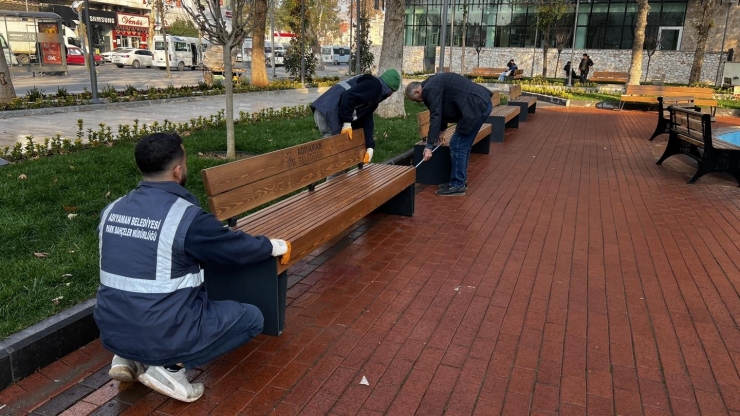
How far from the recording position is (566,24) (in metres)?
39.4

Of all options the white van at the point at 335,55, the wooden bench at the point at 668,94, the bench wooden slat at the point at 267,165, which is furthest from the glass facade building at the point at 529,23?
the bench wooden slat at the point at 267,165

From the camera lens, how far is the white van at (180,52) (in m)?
38.7

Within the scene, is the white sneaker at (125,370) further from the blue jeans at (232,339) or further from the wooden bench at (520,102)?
the wooden bench at (520,102)

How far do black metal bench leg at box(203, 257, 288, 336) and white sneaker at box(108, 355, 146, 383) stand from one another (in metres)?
0.60

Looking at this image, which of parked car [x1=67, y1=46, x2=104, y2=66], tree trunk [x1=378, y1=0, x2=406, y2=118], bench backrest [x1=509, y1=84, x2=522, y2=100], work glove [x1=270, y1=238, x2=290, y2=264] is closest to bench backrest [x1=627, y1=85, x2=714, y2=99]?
bench backrest [x1=509, y1=84, x2=522, y2=100]

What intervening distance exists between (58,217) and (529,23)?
40.9 m

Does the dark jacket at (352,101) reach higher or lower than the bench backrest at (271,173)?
higher

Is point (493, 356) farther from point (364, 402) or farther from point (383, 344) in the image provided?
point (364, 402)

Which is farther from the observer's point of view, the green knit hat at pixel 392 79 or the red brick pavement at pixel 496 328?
the green knit hat at pixel 392 79

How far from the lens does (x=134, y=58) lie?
40031 millimetres

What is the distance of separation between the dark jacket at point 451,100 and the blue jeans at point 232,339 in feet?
12.5

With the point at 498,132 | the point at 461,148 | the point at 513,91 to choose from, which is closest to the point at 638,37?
the point at 513,91

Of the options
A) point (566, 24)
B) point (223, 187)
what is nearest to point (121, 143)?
point (223, 187)

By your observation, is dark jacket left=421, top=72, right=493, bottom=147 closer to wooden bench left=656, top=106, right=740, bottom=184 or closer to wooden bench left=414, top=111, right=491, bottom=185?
wooden bench left=414, top=111, right=491, bottom=185
